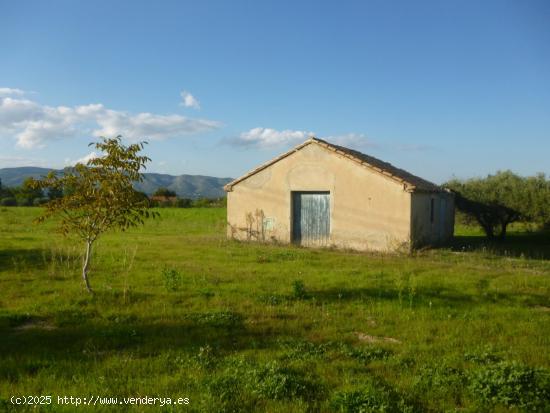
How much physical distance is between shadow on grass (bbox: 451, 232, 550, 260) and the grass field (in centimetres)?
516

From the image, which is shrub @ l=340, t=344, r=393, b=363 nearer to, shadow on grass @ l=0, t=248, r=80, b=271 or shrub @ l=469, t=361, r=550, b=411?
shrub @ l=469, t=361, r=550, b=411

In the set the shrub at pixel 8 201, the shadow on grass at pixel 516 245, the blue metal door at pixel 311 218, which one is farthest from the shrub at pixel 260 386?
the shrub at pixel 8 201

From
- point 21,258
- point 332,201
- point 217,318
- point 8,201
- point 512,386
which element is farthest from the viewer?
point 8,201

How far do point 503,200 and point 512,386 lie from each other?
20.0 meters

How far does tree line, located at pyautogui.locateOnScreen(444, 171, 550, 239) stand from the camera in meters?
22.8

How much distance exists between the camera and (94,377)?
228 inches

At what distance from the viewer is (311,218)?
20359 millimetres

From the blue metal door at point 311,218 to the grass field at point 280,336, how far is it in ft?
17.8

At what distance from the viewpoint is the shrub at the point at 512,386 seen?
5209mm

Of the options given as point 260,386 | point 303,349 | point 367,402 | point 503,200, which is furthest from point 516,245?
point 260,386

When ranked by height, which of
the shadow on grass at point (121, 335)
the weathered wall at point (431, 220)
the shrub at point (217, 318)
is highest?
the weathered wall at point (431, 220)

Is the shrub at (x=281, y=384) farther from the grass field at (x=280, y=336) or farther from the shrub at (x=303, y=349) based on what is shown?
the shrub at (x=303, y=349)

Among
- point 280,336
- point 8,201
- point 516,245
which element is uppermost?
point 8,201

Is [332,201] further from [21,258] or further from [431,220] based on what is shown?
[21,258]
